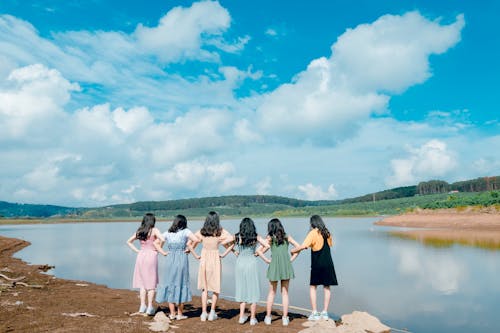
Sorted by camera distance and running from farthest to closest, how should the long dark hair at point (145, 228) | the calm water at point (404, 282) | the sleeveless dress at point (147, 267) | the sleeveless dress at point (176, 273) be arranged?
the calm water at point (404, 282) < the sleeveless dress at point (147, 267) < the long dark hair at point (145, 228) < the sleeveless dress at point (176, 273)

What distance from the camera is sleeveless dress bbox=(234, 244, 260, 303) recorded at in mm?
9031

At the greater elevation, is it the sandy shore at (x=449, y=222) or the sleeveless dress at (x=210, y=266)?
the sleeveless dress at (x=210, y=266)

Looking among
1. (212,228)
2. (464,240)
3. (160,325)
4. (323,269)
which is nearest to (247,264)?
(212,228)

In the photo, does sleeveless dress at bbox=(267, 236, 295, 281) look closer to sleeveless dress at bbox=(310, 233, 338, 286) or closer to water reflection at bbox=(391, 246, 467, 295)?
sleeveless dress at bbox=(310, 233, 338, 286)

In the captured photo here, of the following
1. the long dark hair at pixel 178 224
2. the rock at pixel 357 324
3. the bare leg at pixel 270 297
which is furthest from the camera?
the long dark hair at pixel 178 224

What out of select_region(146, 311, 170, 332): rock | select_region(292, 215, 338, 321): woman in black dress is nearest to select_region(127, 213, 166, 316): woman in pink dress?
select_region(146, 311, 170, 332): rock

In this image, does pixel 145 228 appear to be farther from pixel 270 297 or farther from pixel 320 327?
pixel 320 327

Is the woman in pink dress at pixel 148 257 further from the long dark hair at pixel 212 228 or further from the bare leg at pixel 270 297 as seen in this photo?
the bare leg at pixel 270 297

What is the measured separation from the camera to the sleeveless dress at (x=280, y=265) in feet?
30.0

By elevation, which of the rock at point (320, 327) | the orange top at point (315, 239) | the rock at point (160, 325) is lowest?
the rock at point (320, 327)

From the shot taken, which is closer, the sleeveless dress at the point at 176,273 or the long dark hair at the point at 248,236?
the long dark hair at the point at 248,236

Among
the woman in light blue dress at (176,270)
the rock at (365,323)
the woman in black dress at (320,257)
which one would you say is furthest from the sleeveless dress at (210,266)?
the rock at (365,323)

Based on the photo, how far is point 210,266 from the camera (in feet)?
30.5

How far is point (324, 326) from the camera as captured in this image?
8383 millimetres
